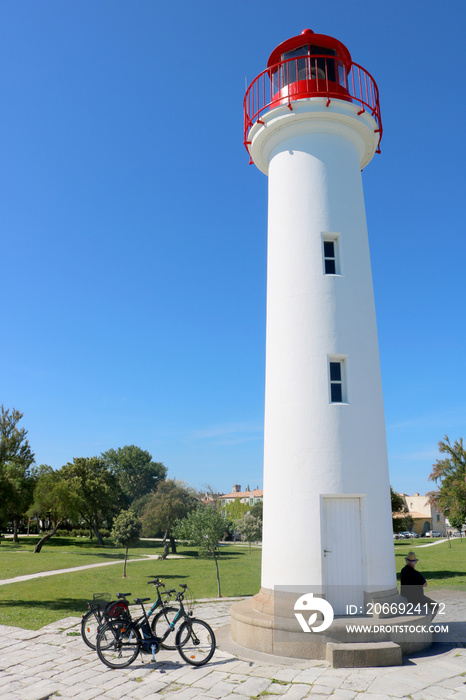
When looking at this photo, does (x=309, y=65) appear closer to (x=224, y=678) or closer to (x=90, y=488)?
(x=224, y=678)

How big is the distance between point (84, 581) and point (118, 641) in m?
18.4

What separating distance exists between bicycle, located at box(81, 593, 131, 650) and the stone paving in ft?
1.27

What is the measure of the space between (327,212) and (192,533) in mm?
17774

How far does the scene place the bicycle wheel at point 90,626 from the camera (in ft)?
33.1

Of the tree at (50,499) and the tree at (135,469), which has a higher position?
the tree at (135,469)

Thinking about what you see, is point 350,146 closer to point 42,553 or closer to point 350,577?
point 350,577

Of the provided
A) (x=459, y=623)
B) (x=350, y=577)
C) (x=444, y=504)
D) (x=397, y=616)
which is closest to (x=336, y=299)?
(x=350, y=577)

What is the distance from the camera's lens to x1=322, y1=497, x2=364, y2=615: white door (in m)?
9.99

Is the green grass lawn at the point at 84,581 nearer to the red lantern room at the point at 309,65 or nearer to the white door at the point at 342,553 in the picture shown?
the white door at the point at 342,553

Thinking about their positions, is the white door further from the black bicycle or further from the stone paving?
the black bicycle

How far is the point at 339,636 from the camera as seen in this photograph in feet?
30.0

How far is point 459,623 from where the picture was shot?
11.8 meters

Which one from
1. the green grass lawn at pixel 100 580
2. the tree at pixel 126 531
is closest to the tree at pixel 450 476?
the green grass lawn at pixel 100 580

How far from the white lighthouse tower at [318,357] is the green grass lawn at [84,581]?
24.3 ft
